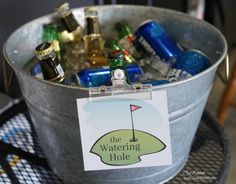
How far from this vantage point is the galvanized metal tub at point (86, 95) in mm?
688

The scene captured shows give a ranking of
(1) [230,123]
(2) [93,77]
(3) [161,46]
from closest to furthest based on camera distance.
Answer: (2) [93,77], (3) [161,46], (1) [230,123]

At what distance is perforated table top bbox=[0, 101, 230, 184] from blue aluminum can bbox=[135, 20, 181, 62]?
8.2 inches

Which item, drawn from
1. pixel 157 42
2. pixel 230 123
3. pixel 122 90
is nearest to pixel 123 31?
pixel 157 42

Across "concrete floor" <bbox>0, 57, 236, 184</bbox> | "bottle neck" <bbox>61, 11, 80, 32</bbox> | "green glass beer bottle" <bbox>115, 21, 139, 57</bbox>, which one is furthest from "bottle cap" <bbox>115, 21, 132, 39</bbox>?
"concrete floor" <bbox>0, 57, 236, 184</bbox>

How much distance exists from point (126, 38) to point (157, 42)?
0.30 ft

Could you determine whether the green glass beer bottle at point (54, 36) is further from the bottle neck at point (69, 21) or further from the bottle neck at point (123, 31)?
the bottle neck at point (123, 31)

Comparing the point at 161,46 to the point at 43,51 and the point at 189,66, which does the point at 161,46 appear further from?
the point at 43,51

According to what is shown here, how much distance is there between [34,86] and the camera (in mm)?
701

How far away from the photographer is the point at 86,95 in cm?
66

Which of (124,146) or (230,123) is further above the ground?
(124,146)

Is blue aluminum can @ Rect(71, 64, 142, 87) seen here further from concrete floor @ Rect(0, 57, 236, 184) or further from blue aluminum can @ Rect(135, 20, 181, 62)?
concrete floor @ Rect(0, 57, 236, 184)

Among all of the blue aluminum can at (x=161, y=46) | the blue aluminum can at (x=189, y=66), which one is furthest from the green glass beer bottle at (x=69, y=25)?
the blue aluminum can at (x=189, y=66)

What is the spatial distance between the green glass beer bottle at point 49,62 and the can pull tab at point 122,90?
116mm

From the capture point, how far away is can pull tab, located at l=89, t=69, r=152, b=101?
2.14ft
